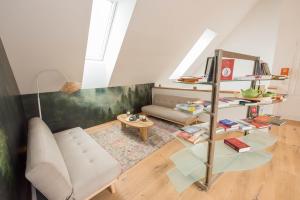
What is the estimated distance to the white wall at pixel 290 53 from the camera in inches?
128

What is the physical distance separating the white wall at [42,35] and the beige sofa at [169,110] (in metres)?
2.17

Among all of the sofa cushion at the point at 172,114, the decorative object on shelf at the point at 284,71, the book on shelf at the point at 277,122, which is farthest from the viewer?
the decorative object on shelf at the point at 284,71

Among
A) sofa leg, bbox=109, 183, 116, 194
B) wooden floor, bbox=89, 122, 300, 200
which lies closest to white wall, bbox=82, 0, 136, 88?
wooden floor, bbox=89, 122, 300, 200

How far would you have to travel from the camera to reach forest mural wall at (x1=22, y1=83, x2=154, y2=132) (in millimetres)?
2709

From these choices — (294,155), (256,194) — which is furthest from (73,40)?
(294,155)

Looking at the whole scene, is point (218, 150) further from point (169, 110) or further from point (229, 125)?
point (169, 110)

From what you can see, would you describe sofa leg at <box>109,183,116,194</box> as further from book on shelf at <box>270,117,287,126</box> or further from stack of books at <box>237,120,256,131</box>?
book on shelf at <box>270,117,287,126</box>

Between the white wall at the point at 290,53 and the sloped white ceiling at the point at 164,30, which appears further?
the white wall at the point at 290,53

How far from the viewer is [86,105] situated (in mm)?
3264

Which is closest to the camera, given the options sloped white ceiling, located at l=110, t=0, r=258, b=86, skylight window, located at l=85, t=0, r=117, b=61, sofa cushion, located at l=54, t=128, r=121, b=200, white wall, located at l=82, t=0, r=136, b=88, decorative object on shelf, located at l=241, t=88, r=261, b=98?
sofa cushion, located at l=54, t=128, r=121, b=200

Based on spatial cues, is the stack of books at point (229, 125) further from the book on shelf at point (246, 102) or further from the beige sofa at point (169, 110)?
the beige sofa at point (169, 110)

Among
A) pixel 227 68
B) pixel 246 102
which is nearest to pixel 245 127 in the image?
pixel 246 102

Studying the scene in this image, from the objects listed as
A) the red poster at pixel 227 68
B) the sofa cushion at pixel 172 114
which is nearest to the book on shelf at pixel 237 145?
the red poster at pixel 227 68

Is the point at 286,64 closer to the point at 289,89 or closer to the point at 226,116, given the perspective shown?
the point at 289,89
